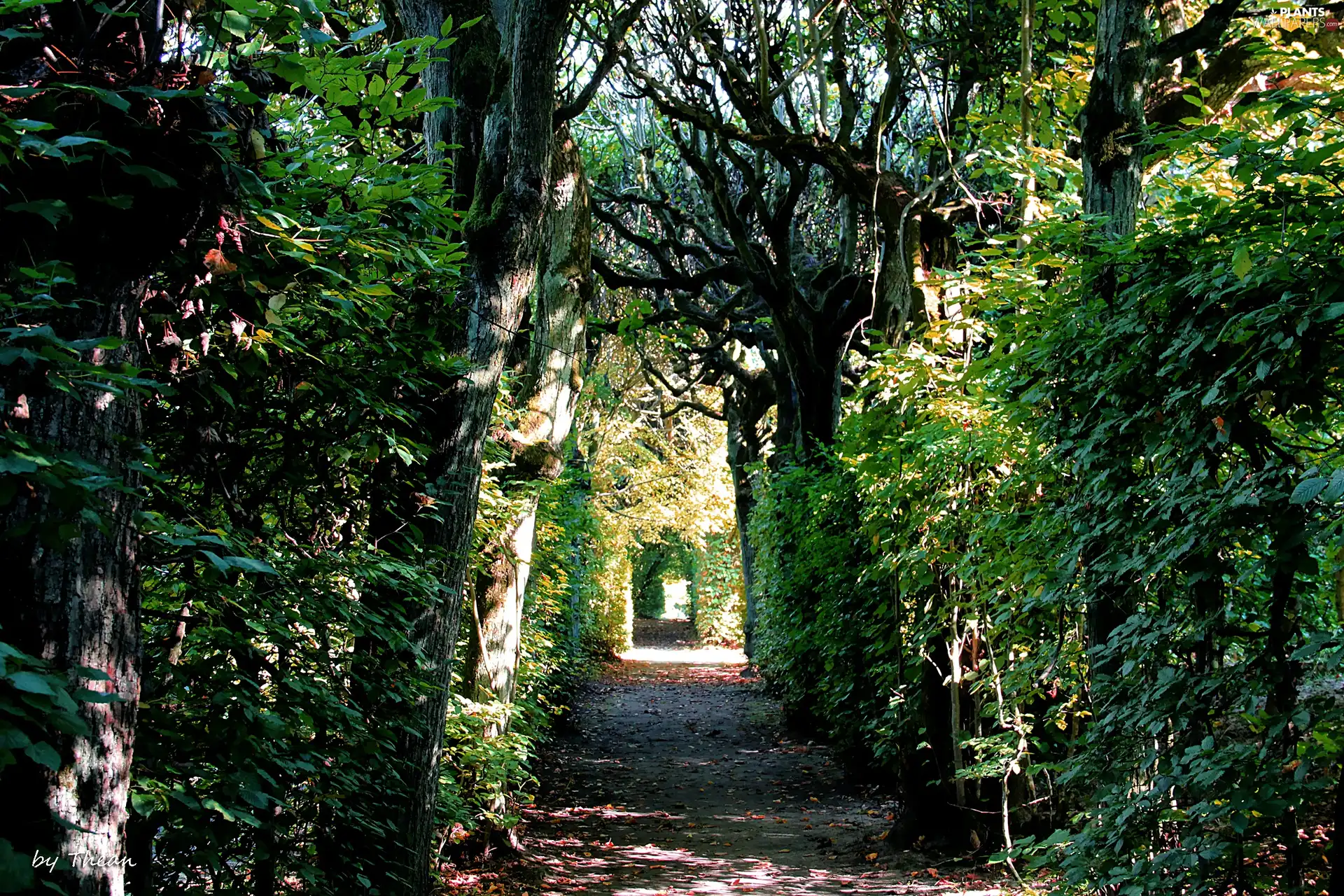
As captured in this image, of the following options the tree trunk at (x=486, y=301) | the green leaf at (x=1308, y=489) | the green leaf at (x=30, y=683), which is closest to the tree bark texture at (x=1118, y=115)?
the green leaf at (x=1308, y=489)

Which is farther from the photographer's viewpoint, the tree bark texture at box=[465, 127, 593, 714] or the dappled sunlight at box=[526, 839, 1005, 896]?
the tree bark texture at box=[465, 127, 593, 714]

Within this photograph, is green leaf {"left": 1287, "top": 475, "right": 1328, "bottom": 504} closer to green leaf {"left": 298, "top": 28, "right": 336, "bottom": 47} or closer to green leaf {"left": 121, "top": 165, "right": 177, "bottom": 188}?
green leaf {"left": 298, "top": 28, "right": 336, "bottom": 47}

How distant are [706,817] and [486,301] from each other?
6497 mm

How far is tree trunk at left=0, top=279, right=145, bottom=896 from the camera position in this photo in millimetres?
2082

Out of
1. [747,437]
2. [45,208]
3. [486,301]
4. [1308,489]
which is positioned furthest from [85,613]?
[747,437]

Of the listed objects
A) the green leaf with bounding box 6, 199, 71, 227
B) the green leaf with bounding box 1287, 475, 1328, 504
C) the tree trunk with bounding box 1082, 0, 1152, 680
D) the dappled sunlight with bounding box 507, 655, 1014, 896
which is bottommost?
the dappled sunlight with bounding box 507, 655, 1014, 896

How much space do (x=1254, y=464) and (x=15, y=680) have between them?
3150mm

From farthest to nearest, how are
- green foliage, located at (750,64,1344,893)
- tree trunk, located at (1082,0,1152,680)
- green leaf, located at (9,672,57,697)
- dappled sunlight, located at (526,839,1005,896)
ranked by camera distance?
dappled sunlight, located at (526,839,1005,896) → tree trunk, located at (1082,0,1152,680) → green foliage, located at (750,64,1344,893) → green leaf, located at (9,672,57,697)

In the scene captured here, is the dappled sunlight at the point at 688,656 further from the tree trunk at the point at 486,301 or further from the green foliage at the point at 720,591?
the tree trunk at the point at 486,301

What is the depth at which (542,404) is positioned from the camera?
7.75 metres

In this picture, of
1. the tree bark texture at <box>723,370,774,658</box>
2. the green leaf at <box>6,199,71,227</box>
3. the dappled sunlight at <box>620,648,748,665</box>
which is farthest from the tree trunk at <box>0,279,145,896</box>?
the dappled sunlight at <box>620,648,748,665</box>

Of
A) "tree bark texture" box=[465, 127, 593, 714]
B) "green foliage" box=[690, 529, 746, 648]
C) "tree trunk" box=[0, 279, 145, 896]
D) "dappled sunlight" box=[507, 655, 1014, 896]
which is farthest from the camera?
"green foliage" box=[690, 529, 746, 648]

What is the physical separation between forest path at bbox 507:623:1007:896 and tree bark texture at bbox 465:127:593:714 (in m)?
1.72

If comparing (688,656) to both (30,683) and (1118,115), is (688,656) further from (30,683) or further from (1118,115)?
(30,683)
